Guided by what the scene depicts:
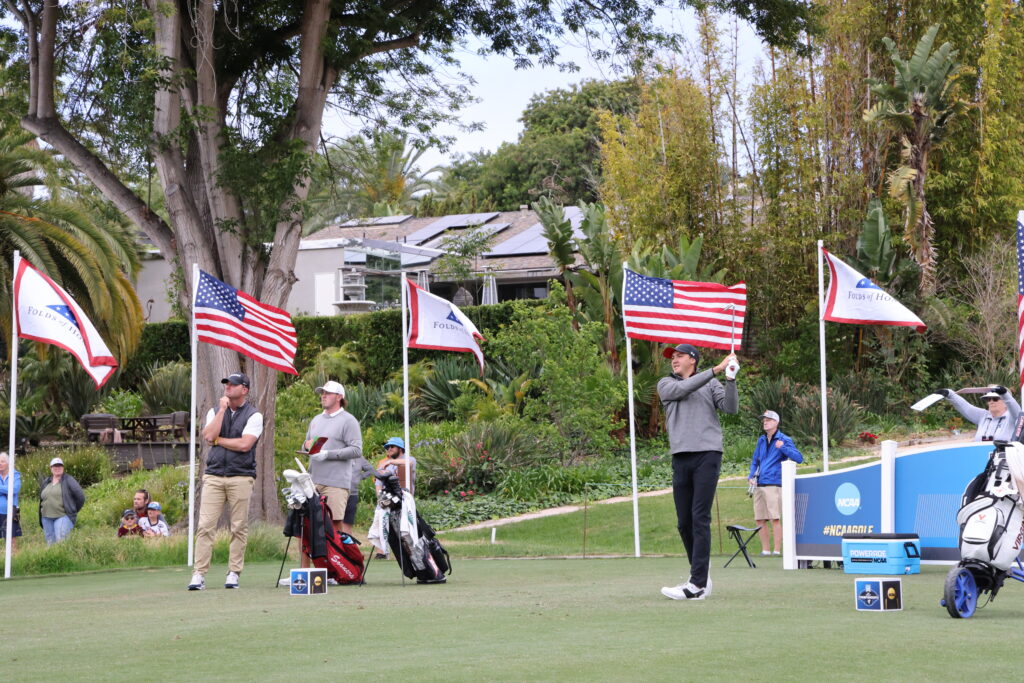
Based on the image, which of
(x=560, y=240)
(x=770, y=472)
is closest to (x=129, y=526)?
(x=770, y=472)

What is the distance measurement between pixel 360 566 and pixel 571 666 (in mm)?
6062

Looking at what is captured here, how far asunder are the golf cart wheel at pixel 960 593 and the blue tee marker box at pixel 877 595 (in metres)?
0.53

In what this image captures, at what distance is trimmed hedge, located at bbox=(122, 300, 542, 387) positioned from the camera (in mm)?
34531

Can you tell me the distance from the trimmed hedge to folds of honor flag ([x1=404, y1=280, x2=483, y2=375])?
1599 centimetres

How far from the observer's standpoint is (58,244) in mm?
29297

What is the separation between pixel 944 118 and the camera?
29750 mm

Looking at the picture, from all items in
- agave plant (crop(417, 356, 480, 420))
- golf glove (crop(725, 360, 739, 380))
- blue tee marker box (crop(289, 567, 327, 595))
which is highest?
agave plant (crop(417, 356, 480, 420))

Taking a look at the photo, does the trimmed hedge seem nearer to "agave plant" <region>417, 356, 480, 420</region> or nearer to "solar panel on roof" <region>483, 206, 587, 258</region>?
"agave plant" <region>417, 356, 480, 420</region>

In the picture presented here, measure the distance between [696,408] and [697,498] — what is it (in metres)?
0.65

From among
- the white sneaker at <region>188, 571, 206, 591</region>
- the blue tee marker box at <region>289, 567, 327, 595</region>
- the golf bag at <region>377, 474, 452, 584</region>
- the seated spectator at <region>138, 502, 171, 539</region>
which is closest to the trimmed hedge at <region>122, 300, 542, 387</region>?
the seated spectator at <region>138, 502, 171, 539</region>

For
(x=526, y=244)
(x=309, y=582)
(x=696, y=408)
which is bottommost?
(x=309, y=582)

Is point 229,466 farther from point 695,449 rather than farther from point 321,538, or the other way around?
point 695,449

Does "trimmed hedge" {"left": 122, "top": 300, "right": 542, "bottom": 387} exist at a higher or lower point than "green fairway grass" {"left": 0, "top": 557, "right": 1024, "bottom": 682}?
higher

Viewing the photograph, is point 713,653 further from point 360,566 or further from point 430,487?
point 430,487
